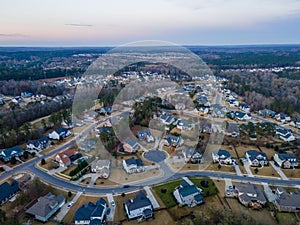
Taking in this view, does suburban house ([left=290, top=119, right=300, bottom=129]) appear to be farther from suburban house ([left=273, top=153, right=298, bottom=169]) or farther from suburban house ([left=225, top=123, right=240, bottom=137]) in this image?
suburban house ([left=273, top=153, right=298, bottom=169])

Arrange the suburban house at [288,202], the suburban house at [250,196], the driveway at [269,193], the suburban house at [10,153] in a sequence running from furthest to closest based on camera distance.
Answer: the suburban house at [10,153] < the driveway at [269,193] < the suburban house at [250,196] < the suburban house at [288,202]

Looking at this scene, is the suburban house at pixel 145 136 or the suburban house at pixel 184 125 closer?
the suburban house at pixel 145 136

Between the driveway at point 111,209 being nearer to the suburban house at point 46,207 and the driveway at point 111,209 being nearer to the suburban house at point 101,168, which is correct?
the suburban house at point 101,168

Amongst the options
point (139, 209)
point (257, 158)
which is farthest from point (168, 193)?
point (257, 158)

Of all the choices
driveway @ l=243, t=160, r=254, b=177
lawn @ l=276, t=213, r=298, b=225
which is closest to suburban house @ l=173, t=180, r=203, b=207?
lawn @ l=276, t=213, r=298, b=225

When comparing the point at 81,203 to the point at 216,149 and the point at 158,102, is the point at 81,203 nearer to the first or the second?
the point at 216,149

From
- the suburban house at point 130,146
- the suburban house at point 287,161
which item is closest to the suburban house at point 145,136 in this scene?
the suburban house at point 130,146

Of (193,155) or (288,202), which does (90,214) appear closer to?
(193,155)
